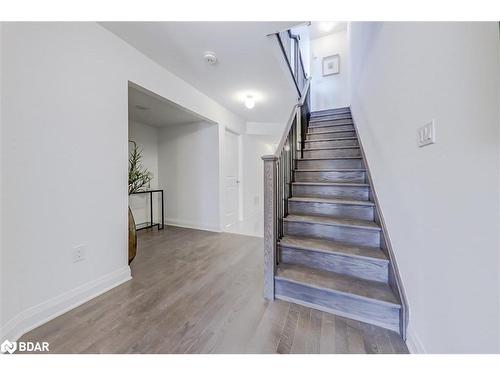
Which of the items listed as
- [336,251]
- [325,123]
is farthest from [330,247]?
[325,123]

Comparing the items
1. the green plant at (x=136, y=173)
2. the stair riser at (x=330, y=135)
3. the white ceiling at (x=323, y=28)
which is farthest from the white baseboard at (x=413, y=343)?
the white ceiling at (x=323, y=28)

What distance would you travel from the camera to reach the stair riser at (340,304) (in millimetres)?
1297

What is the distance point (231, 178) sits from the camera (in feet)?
14.1

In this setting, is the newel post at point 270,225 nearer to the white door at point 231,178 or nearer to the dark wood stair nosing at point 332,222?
the dark wood stair nosing at point 332,222

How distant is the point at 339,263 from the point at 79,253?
2054 mm

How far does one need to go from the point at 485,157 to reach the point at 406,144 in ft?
1.99

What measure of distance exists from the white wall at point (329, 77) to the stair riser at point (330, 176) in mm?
3179

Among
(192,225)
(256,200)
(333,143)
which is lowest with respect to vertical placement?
(192,225)

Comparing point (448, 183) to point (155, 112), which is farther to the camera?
point (155, 112)

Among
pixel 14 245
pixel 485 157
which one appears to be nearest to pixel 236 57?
pixel 485 157

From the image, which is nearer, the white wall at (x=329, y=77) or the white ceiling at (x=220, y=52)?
the white ceiling at (x=220, y=52)

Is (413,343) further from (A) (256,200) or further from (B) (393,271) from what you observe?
(A) (256,200)

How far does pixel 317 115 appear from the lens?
414 centimetres
